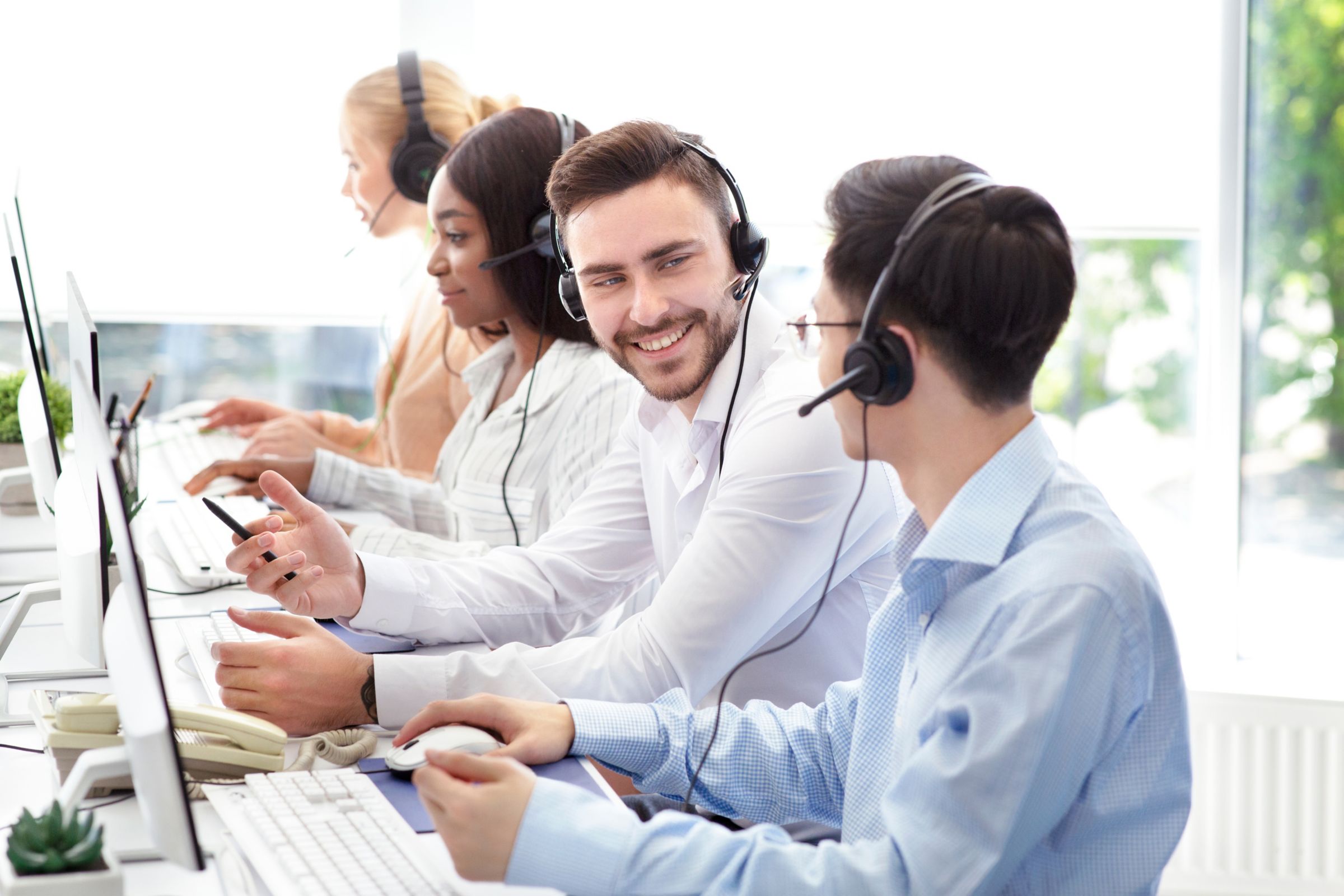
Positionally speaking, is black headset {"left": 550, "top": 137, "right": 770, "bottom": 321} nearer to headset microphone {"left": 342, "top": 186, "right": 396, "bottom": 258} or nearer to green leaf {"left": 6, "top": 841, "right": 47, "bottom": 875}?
green leaf {"left": 6, "top": 841, "right": 47, "bottom": 875}

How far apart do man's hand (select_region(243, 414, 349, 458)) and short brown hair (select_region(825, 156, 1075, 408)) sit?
187 centimetres

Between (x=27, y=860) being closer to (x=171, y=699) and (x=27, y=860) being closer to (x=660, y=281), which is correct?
(x=171, y=699)

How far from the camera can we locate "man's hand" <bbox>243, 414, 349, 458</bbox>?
2529 mm

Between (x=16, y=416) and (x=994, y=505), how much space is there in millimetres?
1787

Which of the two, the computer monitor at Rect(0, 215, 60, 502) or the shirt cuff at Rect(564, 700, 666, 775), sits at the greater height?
the computer monitor at Rect(0, 215, 60, 502)

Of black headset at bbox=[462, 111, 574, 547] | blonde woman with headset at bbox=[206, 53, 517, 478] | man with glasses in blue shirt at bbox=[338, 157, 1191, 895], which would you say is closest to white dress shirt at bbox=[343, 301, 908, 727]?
man with glasses in blue shirt at bbox=[338, 157, 1191, 895]

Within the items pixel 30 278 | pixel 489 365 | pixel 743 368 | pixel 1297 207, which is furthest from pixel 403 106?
pixel 1297 207

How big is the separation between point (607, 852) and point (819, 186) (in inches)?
87.2

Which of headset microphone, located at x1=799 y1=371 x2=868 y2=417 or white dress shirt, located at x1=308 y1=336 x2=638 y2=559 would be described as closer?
headset microphone, located at x1=799 y1=371 x2=868 y2=417

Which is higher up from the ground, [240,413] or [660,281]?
[660,281]

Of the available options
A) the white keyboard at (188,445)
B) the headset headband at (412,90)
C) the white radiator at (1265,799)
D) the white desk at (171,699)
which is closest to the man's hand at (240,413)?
the white keyboard at (188,445)

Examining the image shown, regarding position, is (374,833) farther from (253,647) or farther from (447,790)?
(253,647)

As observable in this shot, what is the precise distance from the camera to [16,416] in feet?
6.67

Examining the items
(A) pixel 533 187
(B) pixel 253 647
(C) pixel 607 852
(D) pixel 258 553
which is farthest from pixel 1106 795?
(A) pixel 533 187
